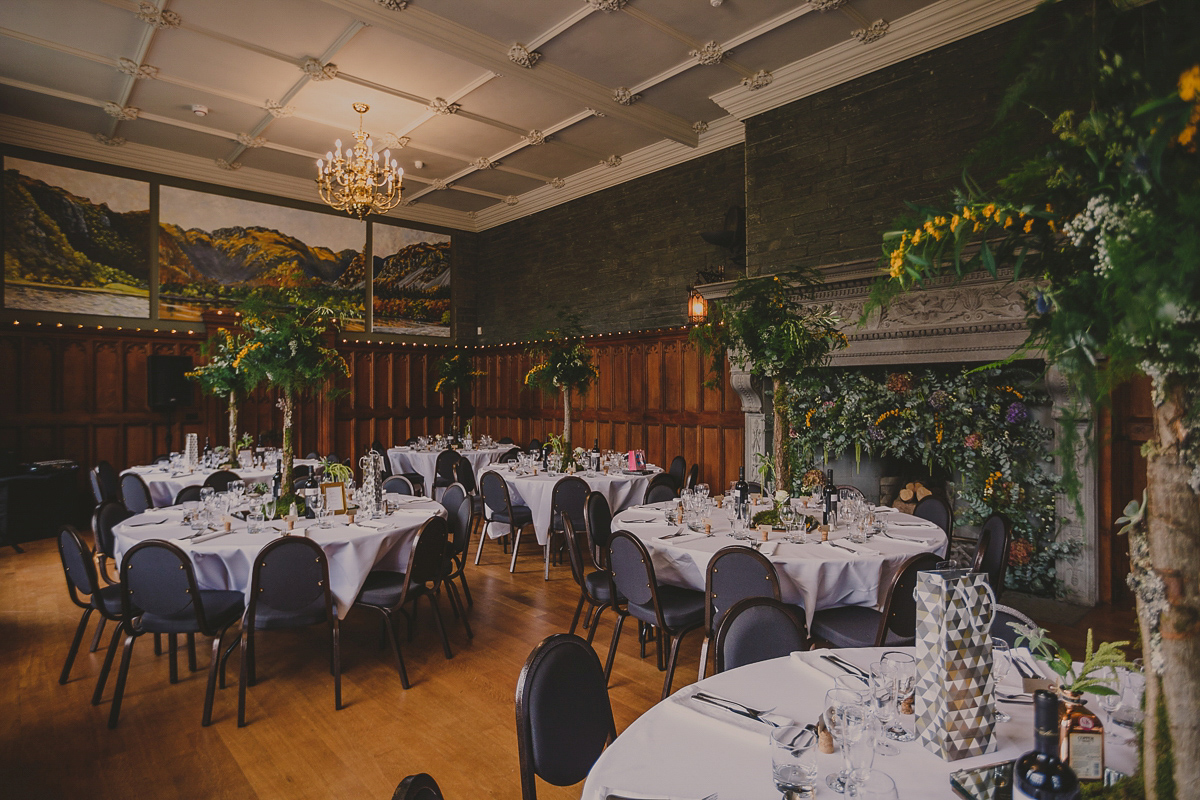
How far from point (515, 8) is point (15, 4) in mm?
4747

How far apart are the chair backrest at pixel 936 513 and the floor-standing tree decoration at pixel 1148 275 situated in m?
3.78

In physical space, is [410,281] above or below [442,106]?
below

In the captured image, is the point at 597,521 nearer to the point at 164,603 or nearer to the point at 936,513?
the point at 936,513

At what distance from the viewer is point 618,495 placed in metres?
6.62

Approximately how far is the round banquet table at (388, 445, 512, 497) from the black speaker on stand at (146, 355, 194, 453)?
3.07m

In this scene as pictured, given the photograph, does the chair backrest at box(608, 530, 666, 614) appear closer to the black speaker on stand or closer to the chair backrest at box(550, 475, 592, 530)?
the chair backrest at box(550, 475, 592, 530)

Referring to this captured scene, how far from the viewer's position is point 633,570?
11.5ft

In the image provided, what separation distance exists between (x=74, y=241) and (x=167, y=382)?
2.30 meters

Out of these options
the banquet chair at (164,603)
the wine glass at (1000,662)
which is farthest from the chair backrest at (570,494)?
the wine glass at (1000,662)

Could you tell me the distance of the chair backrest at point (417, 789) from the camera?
1.13 m

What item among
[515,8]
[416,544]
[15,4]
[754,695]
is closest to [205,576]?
[416,544]

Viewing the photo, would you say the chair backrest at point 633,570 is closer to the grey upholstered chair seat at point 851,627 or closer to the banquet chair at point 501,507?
the grey upholstered chair seat at point 851,627

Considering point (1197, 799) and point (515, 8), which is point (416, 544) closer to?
point (1197, 799)

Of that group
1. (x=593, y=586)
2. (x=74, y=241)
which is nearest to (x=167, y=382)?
(x=74, y=241)
